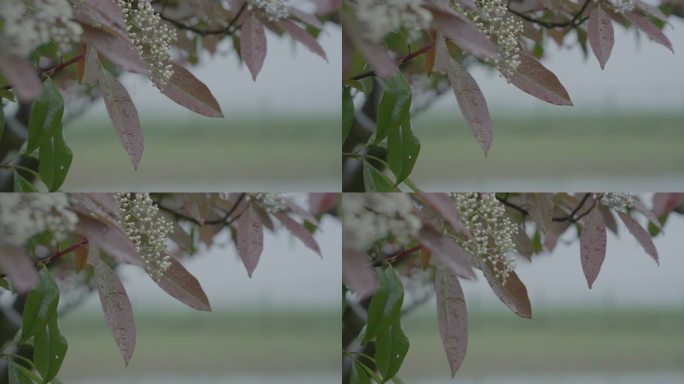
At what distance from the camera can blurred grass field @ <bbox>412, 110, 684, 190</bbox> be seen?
1.47 meters

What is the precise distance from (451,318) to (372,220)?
20 cm

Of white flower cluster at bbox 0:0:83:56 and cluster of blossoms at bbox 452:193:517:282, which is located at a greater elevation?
white flower cluster at bbox 0:0:83:56

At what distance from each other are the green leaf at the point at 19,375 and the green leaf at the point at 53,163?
0.94 feet

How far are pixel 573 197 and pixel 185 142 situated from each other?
64 centimetres

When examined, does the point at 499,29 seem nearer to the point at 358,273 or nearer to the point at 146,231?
the point at 358,273

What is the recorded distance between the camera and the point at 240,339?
146cm

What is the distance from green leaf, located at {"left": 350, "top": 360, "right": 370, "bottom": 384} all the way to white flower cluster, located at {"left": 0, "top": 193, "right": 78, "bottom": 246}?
509mm

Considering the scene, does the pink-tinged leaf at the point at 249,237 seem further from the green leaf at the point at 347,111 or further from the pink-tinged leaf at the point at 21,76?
the pink-tinged leaf at the point at 21,76

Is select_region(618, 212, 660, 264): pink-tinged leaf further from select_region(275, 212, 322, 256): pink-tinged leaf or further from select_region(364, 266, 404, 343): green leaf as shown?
select_region(275, 212, 322, 256): pink-tinged leaf

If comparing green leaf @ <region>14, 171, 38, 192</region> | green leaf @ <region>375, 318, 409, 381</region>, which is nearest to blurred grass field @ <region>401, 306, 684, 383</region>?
green leaf @ <region>375, 318, 409, 381</region>

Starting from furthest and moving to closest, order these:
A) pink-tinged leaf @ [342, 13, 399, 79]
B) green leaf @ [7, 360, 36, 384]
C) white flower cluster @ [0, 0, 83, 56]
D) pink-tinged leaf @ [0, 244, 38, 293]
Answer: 1. green leaf @ [7, 360, 36, 384]
2. pink-tinged leaf @ [342, 13, 399, 79]
3. white flower cluster @ [0, 0, 83, 56]
4. pink-tinged leaf @ [0, 244, 38, 293]

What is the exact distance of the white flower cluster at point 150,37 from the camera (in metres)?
1.37

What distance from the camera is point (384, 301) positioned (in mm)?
1432

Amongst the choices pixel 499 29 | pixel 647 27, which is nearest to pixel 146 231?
pixel 499 29
